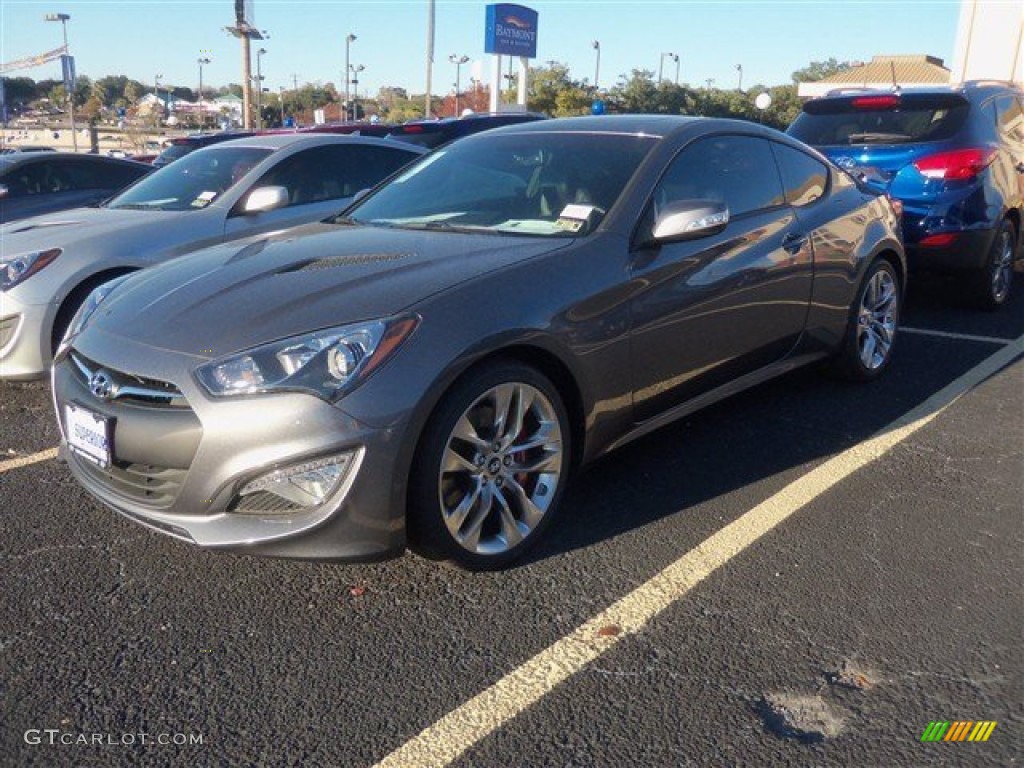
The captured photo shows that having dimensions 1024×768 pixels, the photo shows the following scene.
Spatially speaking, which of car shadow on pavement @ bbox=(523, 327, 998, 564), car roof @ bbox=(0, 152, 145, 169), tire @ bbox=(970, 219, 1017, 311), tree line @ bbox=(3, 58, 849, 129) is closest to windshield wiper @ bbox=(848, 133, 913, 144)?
tire @ bbox=(970, 219, 1017, 311)

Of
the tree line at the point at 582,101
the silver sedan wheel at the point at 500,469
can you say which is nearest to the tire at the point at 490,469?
the silver sedan wheel at the point at 500,469

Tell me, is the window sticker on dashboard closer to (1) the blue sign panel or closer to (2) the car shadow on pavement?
(2) the car shadow on pavement

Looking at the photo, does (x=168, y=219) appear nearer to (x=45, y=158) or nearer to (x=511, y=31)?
(x=45, y=158)

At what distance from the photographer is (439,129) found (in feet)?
32.3

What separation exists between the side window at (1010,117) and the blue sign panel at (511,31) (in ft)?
68.6

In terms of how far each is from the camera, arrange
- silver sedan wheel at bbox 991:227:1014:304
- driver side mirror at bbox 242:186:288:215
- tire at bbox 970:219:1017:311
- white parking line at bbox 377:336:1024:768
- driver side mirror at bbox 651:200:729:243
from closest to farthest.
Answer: white parking line at bbox 377:336:1024:768 < driver side mirror at bbox 651:200:729:243 < driver side mirror at bbox 242:186:288:215 < tire at bbox 970:219:1017:311 < silver sedan wheel at bbox 991:227:1014:304

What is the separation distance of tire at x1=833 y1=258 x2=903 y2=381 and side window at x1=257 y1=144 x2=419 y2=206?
360cm

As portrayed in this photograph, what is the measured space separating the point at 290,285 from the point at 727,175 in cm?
213

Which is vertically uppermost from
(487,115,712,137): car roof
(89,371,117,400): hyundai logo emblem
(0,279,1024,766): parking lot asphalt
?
(487,115,712,137): car roof

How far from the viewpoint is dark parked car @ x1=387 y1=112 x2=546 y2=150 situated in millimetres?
9844

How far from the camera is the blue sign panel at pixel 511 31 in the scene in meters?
27.0

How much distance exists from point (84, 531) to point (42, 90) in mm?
104292

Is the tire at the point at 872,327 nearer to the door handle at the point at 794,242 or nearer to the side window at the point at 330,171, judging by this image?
the door handle at the point at 794,242

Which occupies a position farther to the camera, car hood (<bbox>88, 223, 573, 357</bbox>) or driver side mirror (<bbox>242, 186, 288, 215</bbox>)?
driver side mirror (<bbox>242, 186, 288, 215</bbox>)
